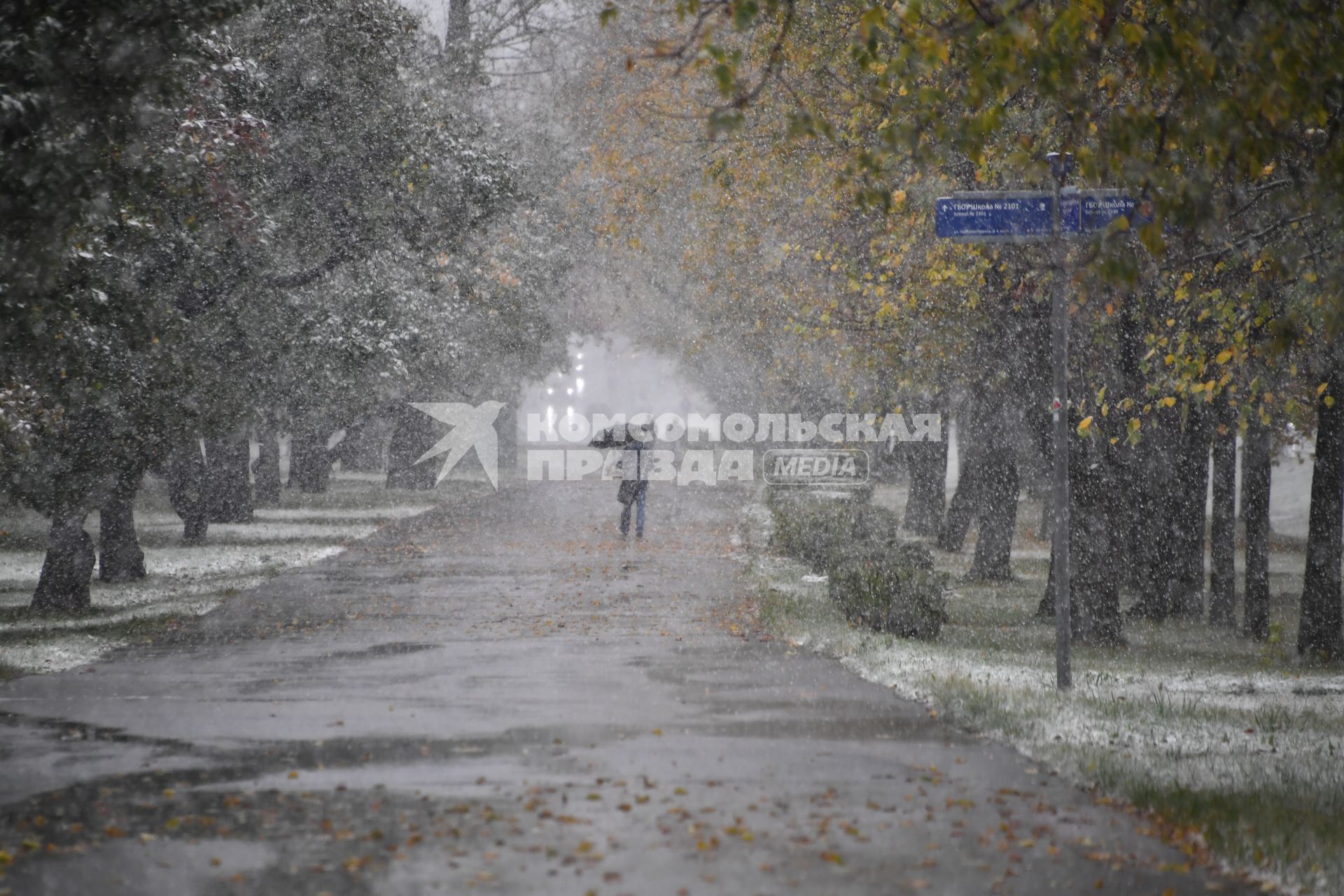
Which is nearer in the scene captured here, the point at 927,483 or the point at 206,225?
the point at 206,225

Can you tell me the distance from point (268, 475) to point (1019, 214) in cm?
3137

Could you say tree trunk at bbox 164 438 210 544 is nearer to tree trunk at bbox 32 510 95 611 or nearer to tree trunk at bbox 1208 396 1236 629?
tree trunk at bbox 32 510 95 611

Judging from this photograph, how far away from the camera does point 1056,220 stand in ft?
34.4

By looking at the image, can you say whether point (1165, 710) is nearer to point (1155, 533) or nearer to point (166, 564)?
point (1155, 533)

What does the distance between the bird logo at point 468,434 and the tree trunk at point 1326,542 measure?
37.2 meters

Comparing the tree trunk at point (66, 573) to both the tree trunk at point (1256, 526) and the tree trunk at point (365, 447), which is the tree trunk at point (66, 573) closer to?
the tree trunk at point (1256, 526)

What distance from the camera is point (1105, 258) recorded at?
6766mm

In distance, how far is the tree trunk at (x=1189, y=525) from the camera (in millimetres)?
19453

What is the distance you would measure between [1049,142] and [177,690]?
28.8ft

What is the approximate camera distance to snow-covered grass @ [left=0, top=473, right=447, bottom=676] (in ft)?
45.9
